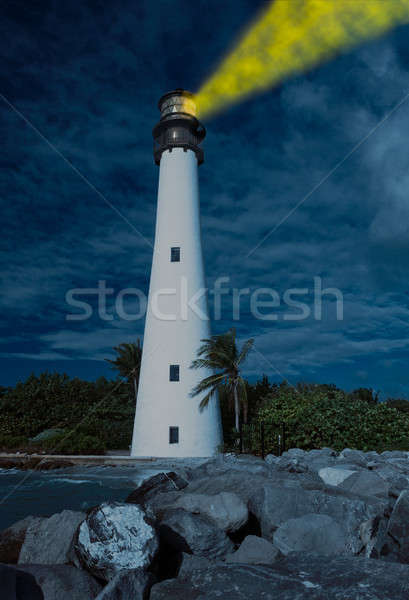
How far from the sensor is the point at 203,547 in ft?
19.6

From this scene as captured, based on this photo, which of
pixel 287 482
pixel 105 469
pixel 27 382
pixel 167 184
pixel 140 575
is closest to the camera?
pixel 140 575

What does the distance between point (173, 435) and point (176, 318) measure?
571 centimetres

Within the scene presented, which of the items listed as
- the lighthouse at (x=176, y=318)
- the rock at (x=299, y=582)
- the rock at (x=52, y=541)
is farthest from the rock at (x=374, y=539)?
the lighthouse at (x=176, y=318)

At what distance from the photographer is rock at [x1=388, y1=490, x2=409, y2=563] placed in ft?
18.1

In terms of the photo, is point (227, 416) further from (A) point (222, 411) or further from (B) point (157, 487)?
(B) point (157, 487)

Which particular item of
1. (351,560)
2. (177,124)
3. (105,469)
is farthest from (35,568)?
(177,124)

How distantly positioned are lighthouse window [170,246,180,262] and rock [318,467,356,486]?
1674 cm

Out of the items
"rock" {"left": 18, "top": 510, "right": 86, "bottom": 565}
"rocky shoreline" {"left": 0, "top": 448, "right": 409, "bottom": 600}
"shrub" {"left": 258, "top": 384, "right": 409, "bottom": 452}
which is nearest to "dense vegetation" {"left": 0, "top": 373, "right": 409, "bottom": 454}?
"shrub" {"left": 258, "top": 384, "right": 409, "bottom": 452}

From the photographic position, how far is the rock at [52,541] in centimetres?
566

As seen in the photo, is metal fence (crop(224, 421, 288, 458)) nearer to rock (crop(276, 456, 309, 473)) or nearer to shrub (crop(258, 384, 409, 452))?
shrub (crop(258, 384, 409, 452))

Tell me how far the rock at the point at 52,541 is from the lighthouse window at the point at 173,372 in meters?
17.5

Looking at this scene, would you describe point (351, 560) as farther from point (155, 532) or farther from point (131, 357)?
point (131, 357)

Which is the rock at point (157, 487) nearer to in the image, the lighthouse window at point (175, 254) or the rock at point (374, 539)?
the rock at point (374, 539)

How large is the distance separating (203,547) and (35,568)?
6.60 feet
